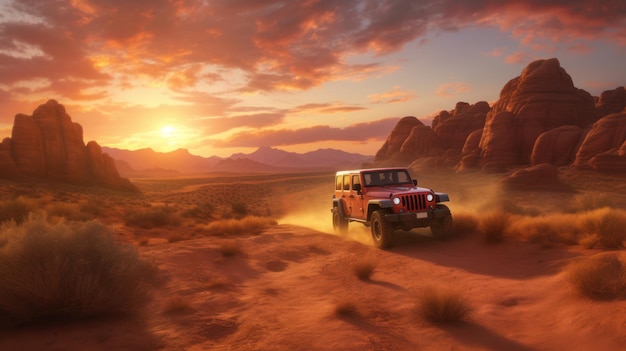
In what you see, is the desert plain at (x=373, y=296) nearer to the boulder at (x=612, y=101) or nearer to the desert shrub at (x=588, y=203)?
the desert shrub at (x=588, y=203)

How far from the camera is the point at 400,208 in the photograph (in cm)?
1112

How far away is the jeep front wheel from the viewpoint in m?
11.1

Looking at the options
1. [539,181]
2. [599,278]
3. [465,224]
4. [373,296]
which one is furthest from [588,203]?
[373,296]

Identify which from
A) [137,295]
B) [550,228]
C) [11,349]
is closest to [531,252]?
[550,228]

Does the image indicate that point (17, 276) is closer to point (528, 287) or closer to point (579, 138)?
point (528, 287)

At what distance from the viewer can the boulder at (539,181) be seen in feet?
107

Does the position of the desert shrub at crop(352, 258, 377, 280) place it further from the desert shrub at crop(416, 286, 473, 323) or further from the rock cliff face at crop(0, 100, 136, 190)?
the rock cliff face at crop(0, 100, 136, 190)

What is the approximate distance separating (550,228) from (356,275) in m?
5.50

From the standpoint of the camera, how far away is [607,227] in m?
8.48

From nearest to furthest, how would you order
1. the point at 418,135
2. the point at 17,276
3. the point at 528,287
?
the point at 17,276 → the point at 528,287 → the point at 418,135

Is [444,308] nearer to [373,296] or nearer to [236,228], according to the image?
[373,296]

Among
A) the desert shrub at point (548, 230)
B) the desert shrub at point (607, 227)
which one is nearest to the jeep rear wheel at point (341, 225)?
the desert shrub at point (548, 230)

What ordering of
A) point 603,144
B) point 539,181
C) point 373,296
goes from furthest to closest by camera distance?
point 603,144 → point 539,181 → point 373,296

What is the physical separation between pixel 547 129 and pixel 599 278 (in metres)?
58.3
